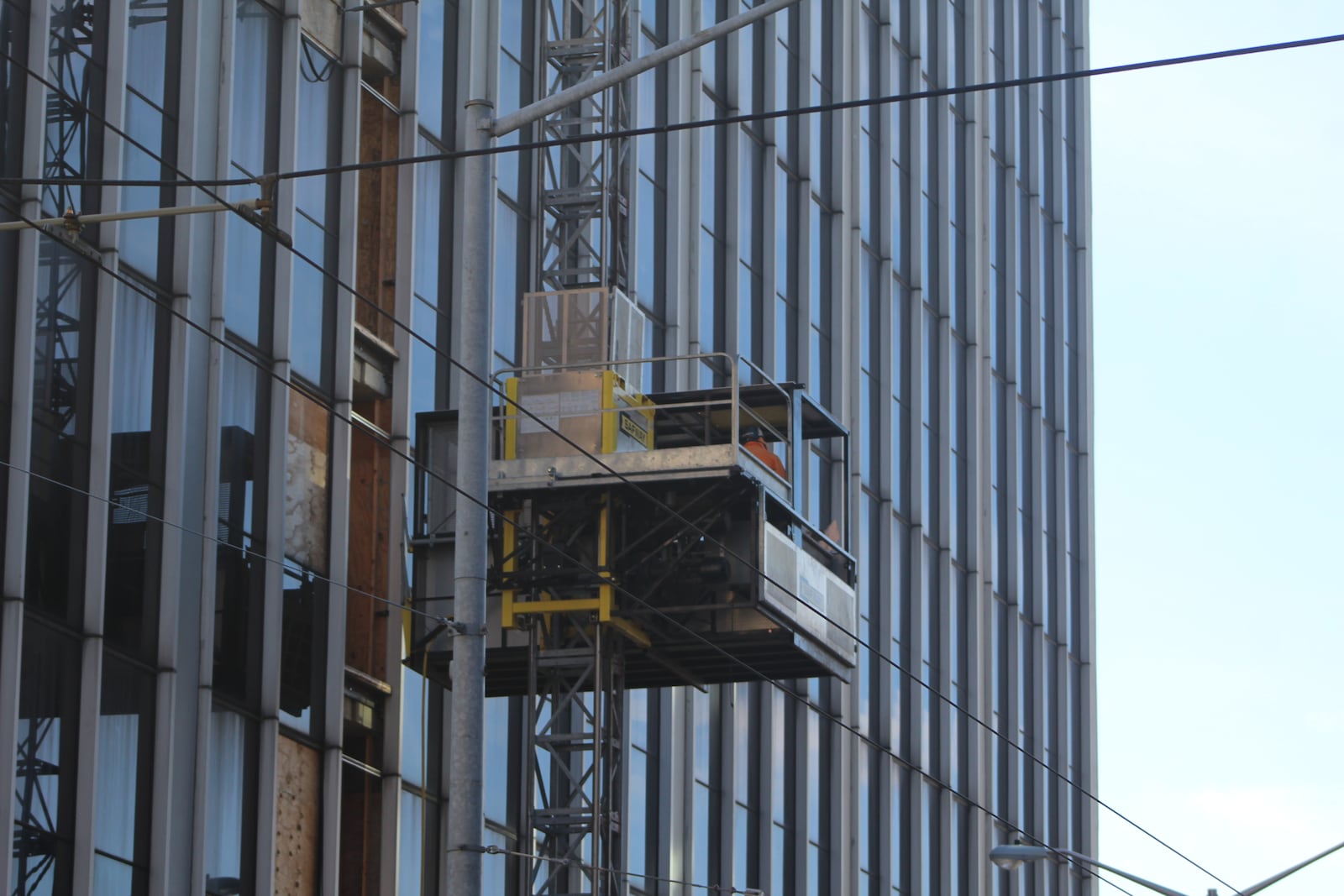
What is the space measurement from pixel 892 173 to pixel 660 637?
2393 cm

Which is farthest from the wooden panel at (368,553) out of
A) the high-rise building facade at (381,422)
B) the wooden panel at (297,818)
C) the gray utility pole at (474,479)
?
the gray utility pole at (474,479)

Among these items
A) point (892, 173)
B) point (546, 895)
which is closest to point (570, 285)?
point (546, 895)

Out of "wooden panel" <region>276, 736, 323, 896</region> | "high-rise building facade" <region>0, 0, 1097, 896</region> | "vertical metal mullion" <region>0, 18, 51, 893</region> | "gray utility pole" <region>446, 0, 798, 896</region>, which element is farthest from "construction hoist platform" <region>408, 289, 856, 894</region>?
"gray utility pole" <region>446, 0, 798, 896</region>

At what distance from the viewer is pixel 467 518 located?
717 inches

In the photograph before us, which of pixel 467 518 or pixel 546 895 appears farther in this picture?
pixel 546 895

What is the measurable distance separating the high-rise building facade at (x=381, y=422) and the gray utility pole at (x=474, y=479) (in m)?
2.17

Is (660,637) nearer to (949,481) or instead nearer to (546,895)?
(546,895)

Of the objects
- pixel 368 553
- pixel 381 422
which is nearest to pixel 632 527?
pixel 368 553

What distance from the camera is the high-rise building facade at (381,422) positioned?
25312mm

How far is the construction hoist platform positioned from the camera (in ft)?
91.4

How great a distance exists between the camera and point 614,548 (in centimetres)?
2834

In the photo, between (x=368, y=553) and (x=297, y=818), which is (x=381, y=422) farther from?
(x=297, y=818)

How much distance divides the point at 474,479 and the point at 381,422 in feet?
45.3

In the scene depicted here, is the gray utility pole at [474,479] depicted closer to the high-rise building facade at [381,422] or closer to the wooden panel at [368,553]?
the high-rise building facade at [381,422]
